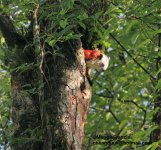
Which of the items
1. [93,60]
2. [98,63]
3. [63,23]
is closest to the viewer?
[63,23]

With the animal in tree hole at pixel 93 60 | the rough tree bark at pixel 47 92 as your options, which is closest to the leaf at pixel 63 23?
the rough tree bark at pixel 47 92

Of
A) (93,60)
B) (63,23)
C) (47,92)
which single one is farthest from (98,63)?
(63,23)

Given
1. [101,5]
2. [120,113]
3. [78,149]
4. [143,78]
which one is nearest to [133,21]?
[101,5]

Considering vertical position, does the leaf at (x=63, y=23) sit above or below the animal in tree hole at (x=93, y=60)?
above

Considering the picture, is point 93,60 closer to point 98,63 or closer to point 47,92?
point 98,63

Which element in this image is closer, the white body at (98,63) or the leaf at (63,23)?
the leaf at (63,23)

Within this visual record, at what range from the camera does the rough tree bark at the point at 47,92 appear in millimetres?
3500

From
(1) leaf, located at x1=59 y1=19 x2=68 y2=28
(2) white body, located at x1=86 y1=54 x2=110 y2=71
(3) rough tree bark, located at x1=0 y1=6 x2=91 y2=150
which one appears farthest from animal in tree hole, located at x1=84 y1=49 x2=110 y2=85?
(1) leaf, located at x1=59 y1=19 x2=68 y2=28

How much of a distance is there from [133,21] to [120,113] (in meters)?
4.77

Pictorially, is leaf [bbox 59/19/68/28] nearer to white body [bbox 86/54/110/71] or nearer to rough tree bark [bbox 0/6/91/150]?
rough tree bark [bbox 0/6/91/150]

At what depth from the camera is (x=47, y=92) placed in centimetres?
372

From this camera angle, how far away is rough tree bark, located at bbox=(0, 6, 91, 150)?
350 cm

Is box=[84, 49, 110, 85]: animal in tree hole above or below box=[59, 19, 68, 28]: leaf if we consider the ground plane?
below

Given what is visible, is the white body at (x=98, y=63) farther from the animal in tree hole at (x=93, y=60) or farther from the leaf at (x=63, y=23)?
the leaf at (x=63, y=23)
